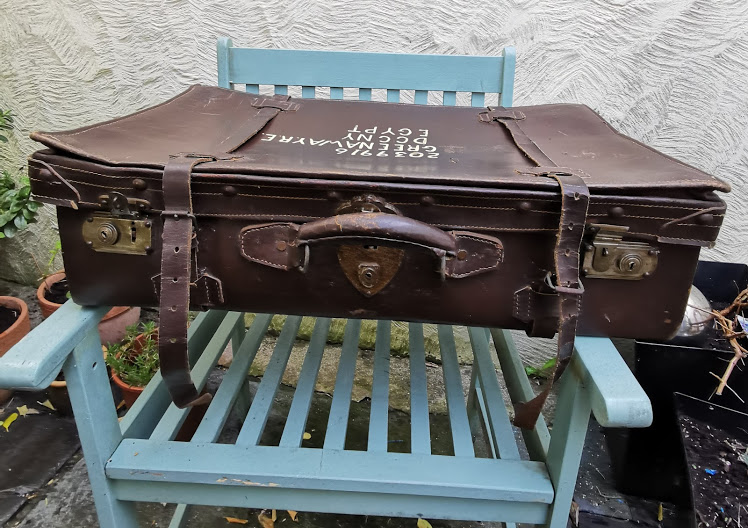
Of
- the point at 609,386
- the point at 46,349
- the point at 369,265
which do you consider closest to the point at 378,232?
the point at 369,265

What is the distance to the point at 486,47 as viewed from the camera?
1.63 metres

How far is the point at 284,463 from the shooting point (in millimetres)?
824

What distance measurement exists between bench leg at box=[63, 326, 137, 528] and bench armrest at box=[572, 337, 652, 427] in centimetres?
78

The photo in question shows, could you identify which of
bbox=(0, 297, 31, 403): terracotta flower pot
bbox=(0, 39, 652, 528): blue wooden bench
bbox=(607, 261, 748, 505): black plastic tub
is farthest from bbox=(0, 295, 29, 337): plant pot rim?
bbox=(607, 261, 748, 505): black plastic tub

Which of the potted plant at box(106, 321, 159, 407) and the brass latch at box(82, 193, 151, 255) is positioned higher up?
the brass latch at box(82, 193, 151, 255)

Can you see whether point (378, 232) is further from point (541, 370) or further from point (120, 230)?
point (541, 370)

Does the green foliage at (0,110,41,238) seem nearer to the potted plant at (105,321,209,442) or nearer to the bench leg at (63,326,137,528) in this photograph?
the potted plant at (105,321,209,442)

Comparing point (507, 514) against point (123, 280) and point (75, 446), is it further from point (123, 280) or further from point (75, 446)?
point (75, 446)

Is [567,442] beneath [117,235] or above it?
beneath

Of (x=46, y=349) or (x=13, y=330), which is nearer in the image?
(x=46, y=349)

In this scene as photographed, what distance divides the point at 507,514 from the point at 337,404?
0.40 m

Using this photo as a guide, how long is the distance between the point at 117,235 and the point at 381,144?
492 mm

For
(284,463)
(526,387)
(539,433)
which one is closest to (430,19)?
(526,387)

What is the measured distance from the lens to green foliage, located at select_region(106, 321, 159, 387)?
5.02 feet
